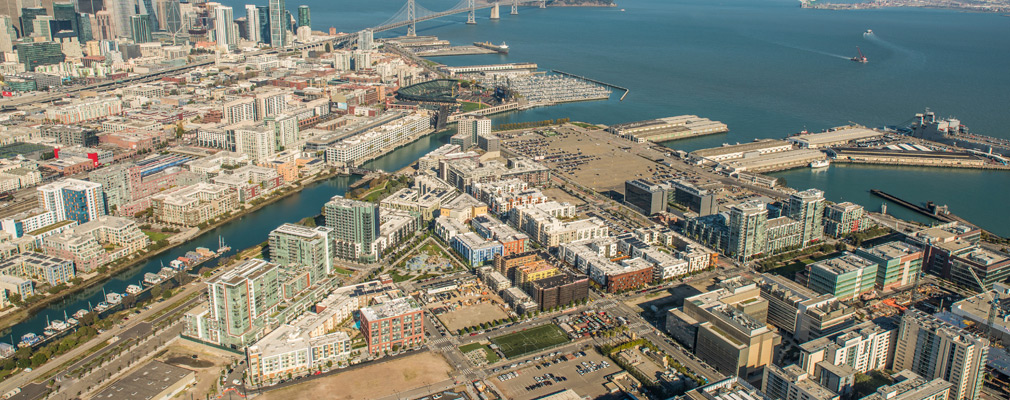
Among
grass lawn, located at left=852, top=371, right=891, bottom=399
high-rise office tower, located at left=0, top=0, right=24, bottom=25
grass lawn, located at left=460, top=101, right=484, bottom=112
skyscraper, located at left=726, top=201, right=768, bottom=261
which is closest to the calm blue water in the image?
grass lawn, located at left=460, top=101, right=484, bottom=112

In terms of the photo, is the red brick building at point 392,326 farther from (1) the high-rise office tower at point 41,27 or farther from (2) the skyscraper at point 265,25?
(2) the skyscraper at point 265,25

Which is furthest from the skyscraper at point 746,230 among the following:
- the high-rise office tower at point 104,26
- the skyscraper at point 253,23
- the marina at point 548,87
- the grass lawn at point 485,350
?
the high-rise office tower at point 104,26

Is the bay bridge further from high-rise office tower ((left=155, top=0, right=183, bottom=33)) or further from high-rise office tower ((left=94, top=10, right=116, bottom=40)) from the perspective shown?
high-rise office tower ((left=155, top=0, right=183, bottom=33))

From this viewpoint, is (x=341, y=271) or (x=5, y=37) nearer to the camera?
(x=341, y=271)

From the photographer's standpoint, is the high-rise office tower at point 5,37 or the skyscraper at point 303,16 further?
the skyscraper at point 303,16

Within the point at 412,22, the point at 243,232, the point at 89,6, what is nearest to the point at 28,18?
the point at 89,6

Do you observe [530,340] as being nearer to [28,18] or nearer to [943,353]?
[943,353]
